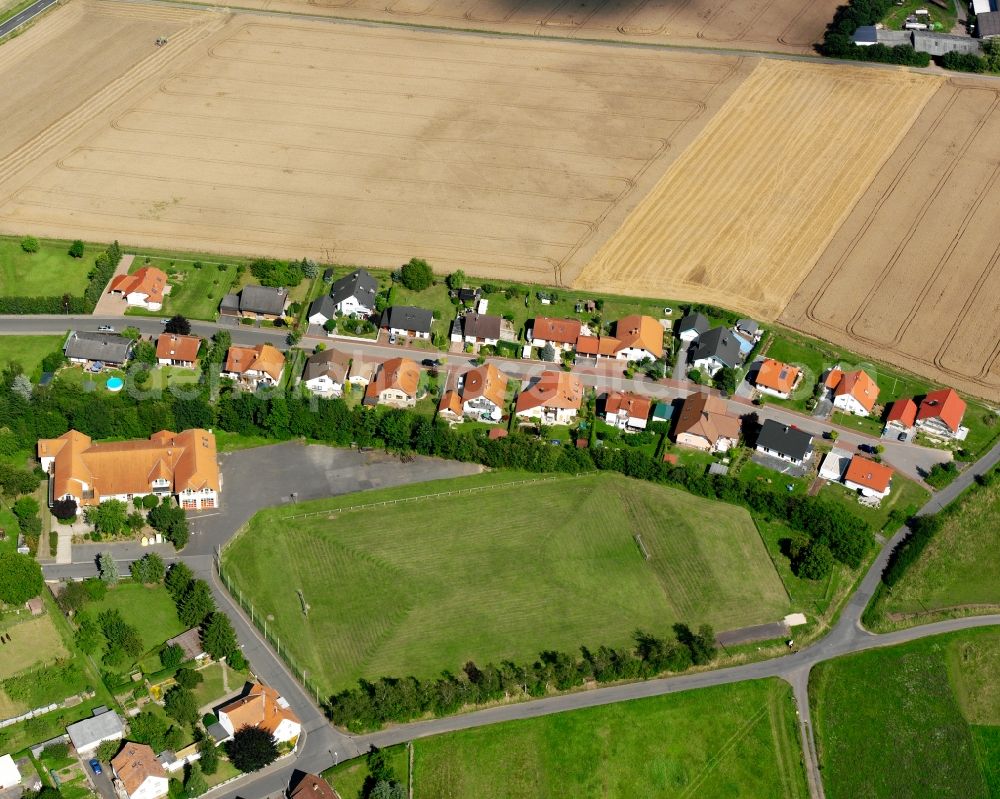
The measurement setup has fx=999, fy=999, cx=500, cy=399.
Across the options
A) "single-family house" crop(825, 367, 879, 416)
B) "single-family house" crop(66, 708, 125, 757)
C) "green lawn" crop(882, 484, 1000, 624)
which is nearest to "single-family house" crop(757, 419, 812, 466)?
"single-family house" crop(825, 367, 879, 416)

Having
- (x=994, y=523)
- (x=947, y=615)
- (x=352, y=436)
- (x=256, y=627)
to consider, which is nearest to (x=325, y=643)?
(x=256, y=627)

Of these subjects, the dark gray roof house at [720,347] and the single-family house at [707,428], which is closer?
the single-family house at [707,428]

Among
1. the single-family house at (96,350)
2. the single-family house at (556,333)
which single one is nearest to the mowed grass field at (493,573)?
the single-family house at (556,333)

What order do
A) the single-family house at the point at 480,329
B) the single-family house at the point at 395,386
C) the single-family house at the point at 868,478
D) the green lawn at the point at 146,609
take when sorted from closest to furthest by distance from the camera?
the green lawn at the point at 146,609
the single-family house at the point at 868,478
the single-family house at the point at 395,386
the single-family house at the point at 480,329

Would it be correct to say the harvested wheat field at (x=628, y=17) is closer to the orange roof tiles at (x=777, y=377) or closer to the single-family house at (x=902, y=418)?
the orange roof tiles at (x=777, y=377)

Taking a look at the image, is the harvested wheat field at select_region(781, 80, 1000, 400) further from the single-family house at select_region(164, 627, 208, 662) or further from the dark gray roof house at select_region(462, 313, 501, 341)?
the single-family house at select_region(164, 627, 208, 662)

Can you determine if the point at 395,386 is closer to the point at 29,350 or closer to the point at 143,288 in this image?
the point at 143,288
